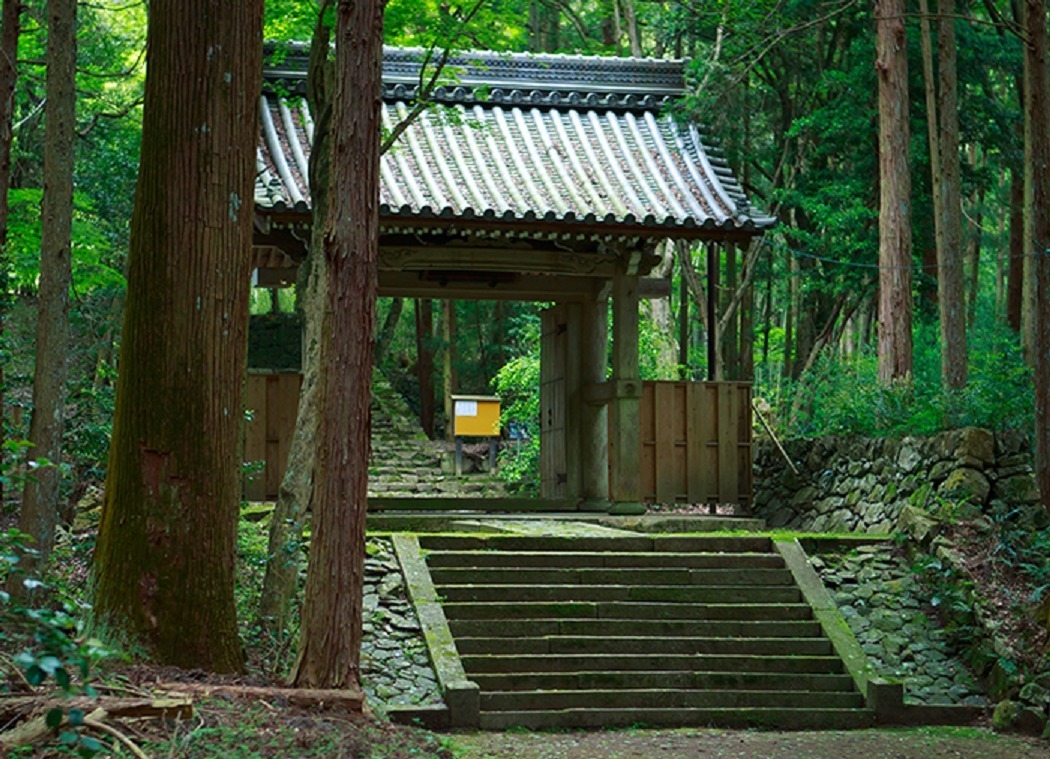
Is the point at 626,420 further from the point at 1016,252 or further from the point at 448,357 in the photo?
the point at 448,357

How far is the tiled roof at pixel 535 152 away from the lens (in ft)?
43.0

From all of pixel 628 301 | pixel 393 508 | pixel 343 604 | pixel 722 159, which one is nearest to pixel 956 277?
pixel 722 159

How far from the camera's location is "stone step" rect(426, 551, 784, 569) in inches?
430

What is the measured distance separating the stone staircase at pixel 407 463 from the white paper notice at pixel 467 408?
116 centimetres

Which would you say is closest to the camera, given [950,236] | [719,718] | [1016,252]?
[719,718]

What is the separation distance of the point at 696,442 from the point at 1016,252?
1023 cm

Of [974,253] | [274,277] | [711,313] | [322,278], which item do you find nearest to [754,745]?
[322,278]

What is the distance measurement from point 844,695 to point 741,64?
12659 millimetres

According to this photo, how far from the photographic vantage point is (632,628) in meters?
10.2

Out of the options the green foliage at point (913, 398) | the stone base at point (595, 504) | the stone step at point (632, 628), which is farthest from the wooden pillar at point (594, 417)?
the stone step at point (632, 628)

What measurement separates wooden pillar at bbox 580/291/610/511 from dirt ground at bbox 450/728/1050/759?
18.8 ft

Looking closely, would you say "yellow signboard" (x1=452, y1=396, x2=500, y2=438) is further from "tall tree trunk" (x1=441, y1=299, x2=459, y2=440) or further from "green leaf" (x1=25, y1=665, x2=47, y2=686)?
"green leaf" (x1=25, y1=665, x2=47, y2=686)

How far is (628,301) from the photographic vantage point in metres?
14.0

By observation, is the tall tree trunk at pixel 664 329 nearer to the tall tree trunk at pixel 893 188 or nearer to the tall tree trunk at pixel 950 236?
the tall tree trunk at pixel 893 188
